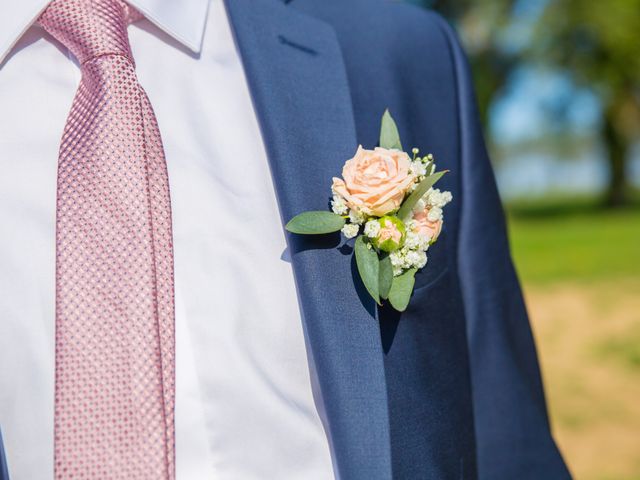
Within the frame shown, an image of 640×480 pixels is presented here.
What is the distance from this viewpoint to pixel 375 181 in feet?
4.32

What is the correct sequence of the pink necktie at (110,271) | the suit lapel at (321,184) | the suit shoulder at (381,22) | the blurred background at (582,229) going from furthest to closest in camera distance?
the blurred background at (582,229)
the suit shoulder at (381,22)
the suit lapel at (321,184)
the pink necktie at (110,271)

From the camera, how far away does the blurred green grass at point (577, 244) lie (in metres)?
9.94

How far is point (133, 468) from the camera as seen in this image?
1.09m

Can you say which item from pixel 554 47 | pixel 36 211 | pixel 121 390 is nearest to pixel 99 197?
pixel 36 211

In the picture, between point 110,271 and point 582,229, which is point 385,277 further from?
point 582,229

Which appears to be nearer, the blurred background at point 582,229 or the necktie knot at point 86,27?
the necktie knot at point 86,27

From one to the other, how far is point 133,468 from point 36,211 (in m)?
0.47

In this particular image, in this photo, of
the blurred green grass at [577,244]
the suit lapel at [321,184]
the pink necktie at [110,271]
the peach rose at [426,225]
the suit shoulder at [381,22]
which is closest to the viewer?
the pink necktie at [110,271]

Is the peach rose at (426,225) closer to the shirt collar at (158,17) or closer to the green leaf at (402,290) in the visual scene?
the green leaf at (402,290)

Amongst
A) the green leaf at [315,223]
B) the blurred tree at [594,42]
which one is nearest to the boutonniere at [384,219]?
the green leaf at [315,223]

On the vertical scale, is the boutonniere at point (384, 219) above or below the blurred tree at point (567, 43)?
below

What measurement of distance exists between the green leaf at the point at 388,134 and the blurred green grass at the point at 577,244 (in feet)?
27.8

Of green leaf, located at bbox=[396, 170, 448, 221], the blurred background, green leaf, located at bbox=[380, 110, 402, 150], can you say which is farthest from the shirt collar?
the blurred background

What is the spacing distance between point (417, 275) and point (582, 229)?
47.5ft
